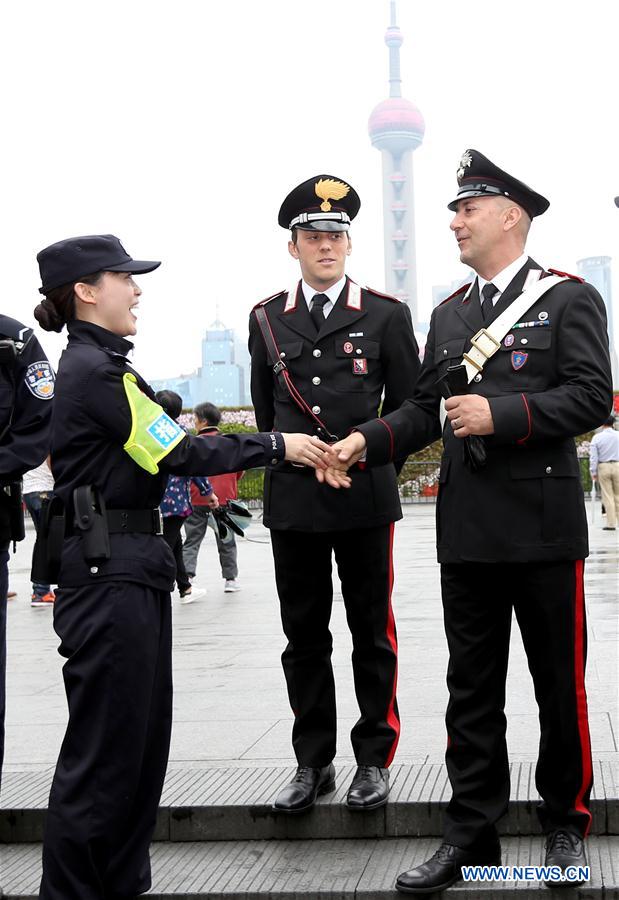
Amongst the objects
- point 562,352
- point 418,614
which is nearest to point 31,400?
point 562,352

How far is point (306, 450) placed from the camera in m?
3.95

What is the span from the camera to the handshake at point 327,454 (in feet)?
12.9

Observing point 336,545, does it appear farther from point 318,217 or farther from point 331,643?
point 318,217

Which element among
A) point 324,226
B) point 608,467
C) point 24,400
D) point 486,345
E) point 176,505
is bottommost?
point 608,467

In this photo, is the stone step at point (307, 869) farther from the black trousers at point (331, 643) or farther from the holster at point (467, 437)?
the holster at point (467, 437)

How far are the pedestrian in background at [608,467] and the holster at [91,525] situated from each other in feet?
47.8

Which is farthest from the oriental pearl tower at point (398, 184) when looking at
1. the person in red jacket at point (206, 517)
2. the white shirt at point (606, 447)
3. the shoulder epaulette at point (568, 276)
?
the shoulder epaulette at point (568, 276)

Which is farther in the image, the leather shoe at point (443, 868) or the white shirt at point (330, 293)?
the white shirt at point (330, 293)

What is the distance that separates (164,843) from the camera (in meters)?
4.24

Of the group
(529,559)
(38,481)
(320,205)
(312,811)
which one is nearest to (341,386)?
(320,205)

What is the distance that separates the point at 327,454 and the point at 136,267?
94 cm

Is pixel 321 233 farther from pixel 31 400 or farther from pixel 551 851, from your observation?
pixel 551 851

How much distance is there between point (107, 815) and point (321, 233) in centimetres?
220

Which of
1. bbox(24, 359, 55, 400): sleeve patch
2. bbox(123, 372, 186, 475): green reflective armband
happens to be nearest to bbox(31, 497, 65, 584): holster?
bbox(123, 372, 186, 475): green reflective armband
